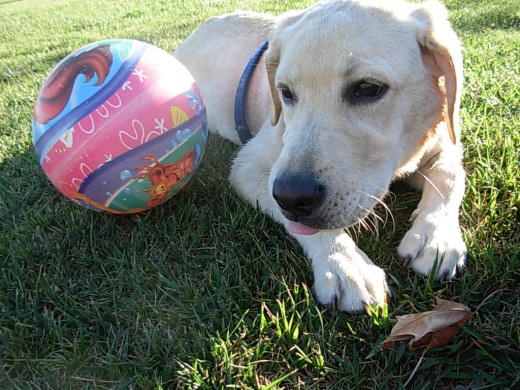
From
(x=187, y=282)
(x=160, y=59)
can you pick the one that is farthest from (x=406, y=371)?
(x=160, y=59)

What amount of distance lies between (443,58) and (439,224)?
31.9 inches

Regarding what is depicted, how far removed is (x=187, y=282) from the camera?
2451mm

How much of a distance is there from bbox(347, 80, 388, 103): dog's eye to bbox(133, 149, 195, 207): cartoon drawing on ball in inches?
37.5

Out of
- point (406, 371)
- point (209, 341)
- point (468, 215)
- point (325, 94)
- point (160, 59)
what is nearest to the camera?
point (406, 371)

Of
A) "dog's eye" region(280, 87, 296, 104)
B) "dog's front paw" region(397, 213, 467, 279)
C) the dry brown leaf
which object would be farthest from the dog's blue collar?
the dry brown leaf

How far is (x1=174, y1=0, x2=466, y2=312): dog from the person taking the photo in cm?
223

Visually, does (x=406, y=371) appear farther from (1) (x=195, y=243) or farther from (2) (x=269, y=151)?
(2) (x=269, y=151)

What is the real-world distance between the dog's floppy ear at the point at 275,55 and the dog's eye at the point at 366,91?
670 mm

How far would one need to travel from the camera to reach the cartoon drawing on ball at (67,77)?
2623mm

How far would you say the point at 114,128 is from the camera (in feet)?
8.38

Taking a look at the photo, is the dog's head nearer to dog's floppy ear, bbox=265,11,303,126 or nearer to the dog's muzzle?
the dog's muzzle

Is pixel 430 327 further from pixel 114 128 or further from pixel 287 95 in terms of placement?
pixel 114 128

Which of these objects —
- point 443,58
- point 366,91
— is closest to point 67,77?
point 366,91

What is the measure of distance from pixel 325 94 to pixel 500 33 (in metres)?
4.85
